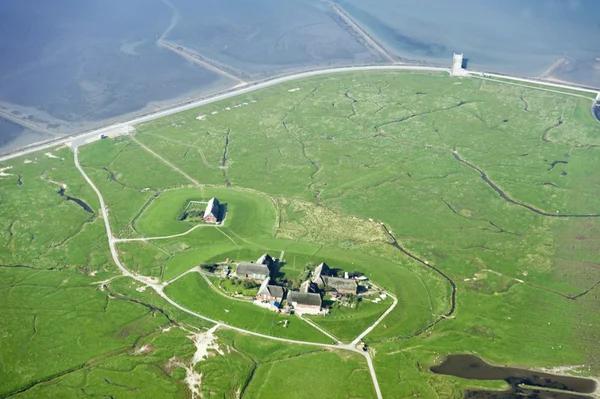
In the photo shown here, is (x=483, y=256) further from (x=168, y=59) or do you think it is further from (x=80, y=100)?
(x=168, y=59)

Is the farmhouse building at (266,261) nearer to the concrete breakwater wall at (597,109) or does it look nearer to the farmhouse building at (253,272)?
the farmhouse building at (253,272)

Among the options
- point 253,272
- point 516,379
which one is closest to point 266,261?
point 253,272

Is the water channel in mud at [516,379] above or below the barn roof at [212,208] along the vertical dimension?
below

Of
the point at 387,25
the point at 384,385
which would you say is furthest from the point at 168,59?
the point at 384,385

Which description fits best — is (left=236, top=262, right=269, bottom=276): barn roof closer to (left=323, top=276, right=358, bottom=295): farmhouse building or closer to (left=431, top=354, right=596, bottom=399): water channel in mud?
(left=323, top=276, right=358, bottom=295): farmhouse building

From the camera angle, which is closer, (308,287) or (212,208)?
(308,287)

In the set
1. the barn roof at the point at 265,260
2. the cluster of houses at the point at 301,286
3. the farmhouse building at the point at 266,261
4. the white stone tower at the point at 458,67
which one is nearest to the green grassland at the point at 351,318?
the cluster of houses at the point at 301,286

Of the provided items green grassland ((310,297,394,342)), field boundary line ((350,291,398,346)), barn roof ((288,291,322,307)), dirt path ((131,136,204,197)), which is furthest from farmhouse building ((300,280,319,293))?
dirt path ((131,136,204,197))

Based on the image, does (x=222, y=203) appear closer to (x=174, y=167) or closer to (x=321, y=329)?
(x=174, y=167)
